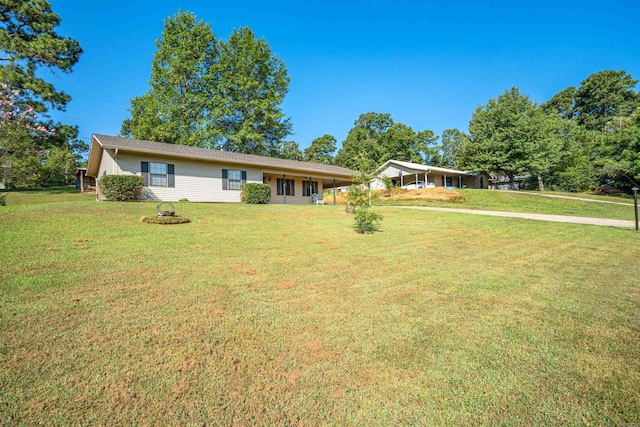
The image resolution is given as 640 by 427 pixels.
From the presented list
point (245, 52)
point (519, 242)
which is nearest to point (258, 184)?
point (519, 242)

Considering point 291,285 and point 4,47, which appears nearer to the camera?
point 291,285

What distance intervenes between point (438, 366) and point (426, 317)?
0.90 m

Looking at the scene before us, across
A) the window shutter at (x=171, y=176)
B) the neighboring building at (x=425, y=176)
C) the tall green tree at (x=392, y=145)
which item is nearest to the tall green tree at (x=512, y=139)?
the neighboring building at (x=425, y=176)

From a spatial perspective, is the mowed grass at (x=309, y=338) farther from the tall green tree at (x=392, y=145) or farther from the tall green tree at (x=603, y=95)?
the tall green tree at (x=603, y=95)

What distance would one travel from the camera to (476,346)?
2.61 m

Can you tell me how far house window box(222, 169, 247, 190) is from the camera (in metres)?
17.9

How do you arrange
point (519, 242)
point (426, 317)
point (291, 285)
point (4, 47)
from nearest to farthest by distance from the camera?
1. point (426, 317)
2. point (291, 285)
3. point (519, 242)
4. point (4, 47)

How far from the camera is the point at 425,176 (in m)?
30.1

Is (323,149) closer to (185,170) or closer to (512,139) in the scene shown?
(512,139)

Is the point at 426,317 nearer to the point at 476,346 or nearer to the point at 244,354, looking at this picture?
the point at 476,346

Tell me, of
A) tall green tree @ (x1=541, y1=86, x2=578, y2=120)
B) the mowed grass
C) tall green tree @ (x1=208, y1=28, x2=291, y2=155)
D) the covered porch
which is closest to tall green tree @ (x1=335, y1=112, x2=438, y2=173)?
tall green tree @ (x1=208, y1=28, x2=291, y2=155)

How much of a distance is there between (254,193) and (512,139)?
29659mm

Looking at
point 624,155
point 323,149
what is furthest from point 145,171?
point 323,149

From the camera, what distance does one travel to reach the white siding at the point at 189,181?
574 inches
